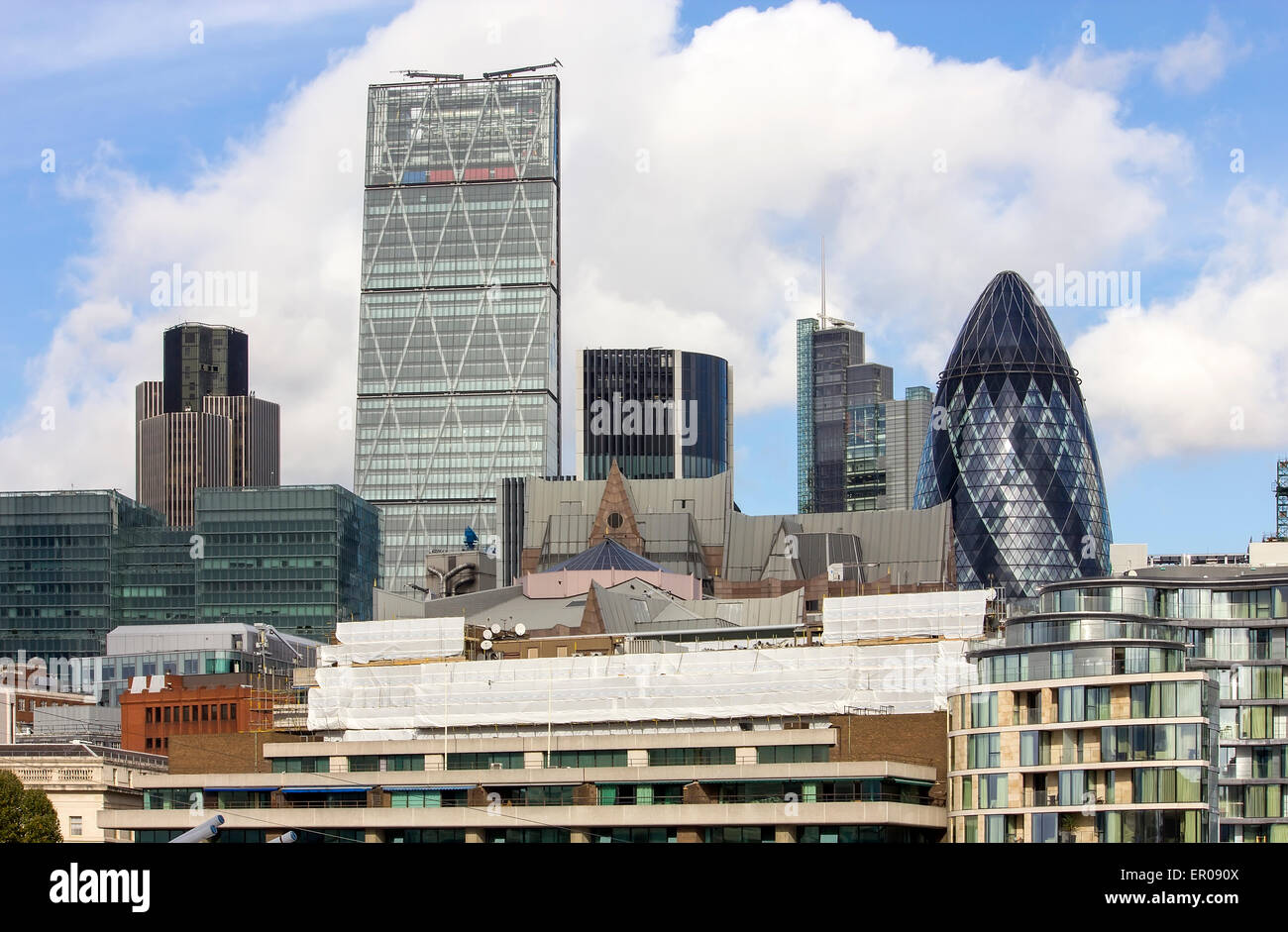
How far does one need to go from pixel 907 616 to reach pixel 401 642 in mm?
42596

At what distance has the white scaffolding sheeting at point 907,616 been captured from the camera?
5886 inches

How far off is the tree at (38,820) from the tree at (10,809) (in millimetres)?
495

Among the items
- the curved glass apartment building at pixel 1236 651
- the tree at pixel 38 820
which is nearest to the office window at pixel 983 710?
the curved glass apartment building at pixel 1236 651

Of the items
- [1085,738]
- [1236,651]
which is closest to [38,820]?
[1085,738]

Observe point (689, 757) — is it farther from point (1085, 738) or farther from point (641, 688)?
point (1085, 738)

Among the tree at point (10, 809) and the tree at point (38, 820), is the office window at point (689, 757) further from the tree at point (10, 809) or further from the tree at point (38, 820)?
the tree at point (10, 809)

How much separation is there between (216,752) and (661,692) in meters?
33.5

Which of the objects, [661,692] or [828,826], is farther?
[661,692]

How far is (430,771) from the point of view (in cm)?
13850

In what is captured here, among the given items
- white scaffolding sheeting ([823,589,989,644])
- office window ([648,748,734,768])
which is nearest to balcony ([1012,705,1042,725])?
office window ([648,748,734,768])
